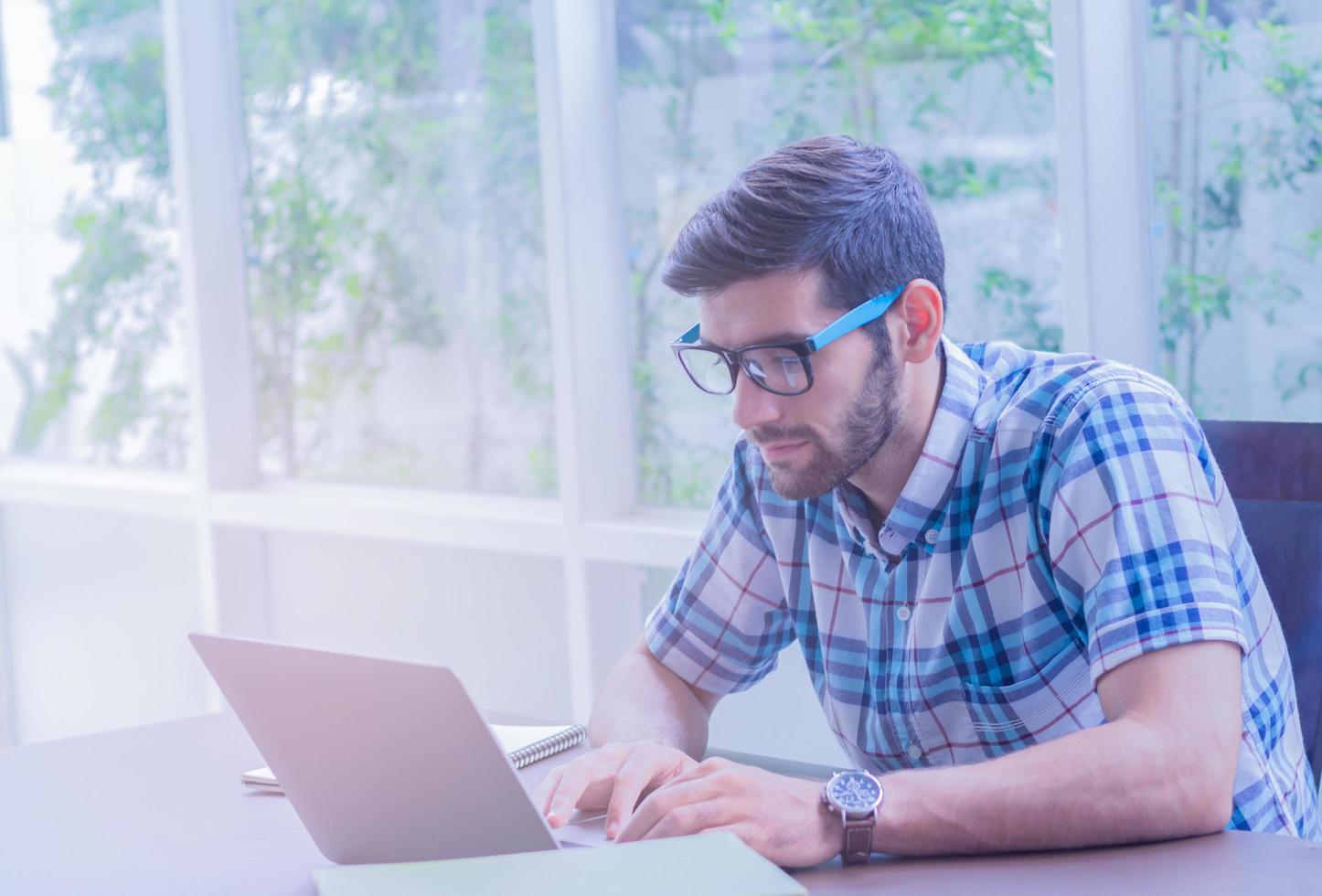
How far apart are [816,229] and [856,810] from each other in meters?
0.60

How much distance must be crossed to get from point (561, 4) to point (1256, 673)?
1943mm

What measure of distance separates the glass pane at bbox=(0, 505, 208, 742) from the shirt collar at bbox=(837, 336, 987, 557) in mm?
2857

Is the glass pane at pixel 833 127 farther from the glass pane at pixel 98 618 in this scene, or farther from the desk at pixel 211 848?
the glass pane at pixel 98 618

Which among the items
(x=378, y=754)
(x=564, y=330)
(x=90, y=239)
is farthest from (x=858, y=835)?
(x=90, y=239)

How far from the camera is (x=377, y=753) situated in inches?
40.5

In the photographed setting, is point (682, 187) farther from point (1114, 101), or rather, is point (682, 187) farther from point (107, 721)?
point (107, 721)

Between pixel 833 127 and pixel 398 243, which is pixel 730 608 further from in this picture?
pixel 398 243

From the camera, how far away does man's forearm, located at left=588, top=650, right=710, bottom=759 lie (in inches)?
58.7

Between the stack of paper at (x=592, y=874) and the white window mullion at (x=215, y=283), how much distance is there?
107 inches

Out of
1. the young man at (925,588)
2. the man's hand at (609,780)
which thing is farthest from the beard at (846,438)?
the man's hand at (609,780)

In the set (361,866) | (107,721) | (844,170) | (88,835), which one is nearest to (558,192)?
(844,170)

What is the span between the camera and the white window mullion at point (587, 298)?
2746mm

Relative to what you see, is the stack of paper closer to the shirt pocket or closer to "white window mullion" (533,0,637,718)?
the shirt pocket

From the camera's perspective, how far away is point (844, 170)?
1451 millimetres
